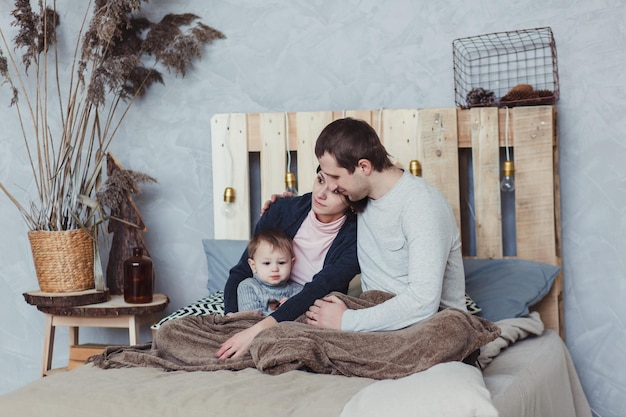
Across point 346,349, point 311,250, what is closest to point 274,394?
point 346,349

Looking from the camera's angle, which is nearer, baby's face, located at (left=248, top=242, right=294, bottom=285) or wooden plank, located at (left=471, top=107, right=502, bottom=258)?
baby's face, located at (left=248, top=242, right=294, bottom=285)

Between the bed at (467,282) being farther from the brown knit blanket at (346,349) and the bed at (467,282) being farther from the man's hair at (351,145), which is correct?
the man's hair at (351,145)

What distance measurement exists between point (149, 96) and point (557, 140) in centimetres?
167

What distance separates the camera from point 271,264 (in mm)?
2467

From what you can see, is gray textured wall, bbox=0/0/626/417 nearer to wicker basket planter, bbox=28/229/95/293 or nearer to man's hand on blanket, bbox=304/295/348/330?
wicker basket planter, bbox=28/229/95/293

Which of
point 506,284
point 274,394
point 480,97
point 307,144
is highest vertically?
point 480,97

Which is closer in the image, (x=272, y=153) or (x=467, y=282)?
(x=467, y=282)

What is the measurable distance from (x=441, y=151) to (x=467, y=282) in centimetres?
49

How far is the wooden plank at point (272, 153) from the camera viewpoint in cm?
319

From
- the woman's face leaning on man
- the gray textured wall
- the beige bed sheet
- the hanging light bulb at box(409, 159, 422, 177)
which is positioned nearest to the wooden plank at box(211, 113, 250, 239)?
the gray textured wall

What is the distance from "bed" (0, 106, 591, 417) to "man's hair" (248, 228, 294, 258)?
14.6 inches

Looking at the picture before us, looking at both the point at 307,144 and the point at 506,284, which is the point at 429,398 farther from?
the point at 307,144

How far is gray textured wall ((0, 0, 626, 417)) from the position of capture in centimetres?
289

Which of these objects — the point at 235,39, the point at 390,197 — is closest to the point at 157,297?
the point at 235,39
